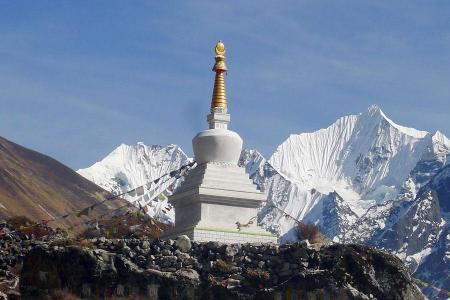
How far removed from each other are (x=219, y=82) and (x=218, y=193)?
6318 millimetres

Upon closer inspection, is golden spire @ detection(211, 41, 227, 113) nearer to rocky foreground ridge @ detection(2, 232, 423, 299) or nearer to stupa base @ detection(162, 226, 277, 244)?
stupa base @ detection(162, 226, 277, 244)

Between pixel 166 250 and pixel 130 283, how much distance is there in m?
2.04

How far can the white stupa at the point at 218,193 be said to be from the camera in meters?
55.0

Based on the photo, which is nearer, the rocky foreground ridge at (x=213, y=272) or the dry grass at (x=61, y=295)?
the dry grass at (x=61, y=295)

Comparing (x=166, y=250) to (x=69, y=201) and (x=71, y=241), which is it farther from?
(x=69, y=201)

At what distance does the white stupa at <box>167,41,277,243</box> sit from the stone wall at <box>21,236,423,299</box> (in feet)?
9.05

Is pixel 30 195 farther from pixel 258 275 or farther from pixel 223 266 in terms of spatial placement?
pixel 258 275

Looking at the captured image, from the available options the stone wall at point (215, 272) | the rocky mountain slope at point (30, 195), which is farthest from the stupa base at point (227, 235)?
the rocky mountain slope at point (30, 195)

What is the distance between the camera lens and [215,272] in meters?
51.4

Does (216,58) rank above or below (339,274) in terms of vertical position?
above

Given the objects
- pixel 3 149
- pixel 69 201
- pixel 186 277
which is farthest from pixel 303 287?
pixel 3 149

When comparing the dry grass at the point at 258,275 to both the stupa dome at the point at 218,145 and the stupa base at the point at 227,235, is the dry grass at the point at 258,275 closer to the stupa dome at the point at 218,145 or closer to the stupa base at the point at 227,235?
the stupa base at the point at 227,235

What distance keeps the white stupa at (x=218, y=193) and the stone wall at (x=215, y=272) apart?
2.76 metres

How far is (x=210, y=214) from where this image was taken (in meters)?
55.8
